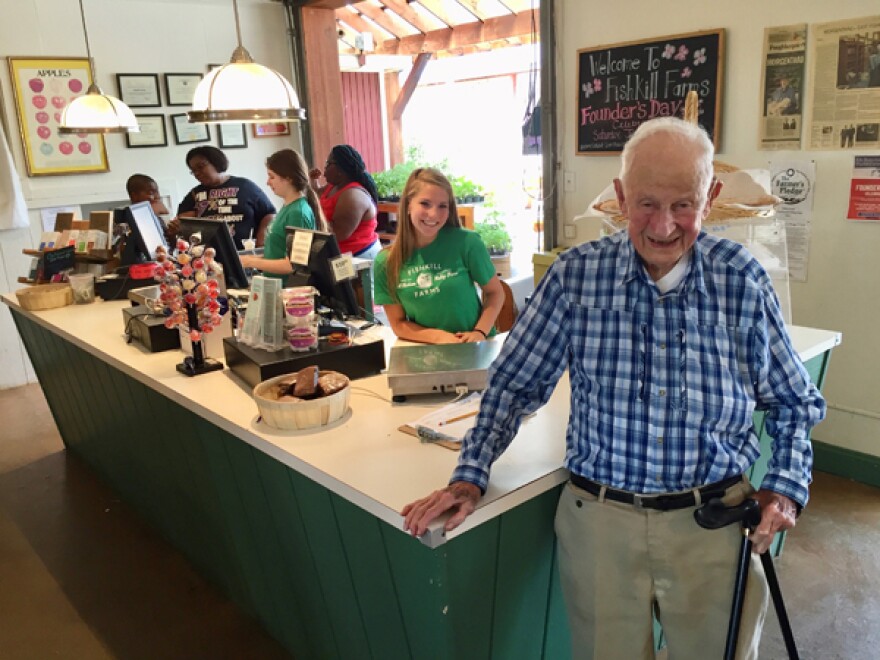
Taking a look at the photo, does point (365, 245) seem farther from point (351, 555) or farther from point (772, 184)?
point (351, 555)

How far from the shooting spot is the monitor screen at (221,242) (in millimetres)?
2906

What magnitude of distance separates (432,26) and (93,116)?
4.91m

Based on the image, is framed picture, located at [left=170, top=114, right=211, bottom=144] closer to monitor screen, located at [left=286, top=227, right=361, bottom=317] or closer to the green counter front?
the green counter front

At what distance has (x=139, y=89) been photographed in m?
5.31

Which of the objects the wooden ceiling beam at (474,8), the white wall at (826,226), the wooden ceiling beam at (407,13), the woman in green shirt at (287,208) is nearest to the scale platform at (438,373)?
the woman in green shirt at (287,208)

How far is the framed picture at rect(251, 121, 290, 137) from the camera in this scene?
19.5 feet

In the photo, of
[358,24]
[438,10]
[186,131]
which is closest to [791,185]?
[186,131]

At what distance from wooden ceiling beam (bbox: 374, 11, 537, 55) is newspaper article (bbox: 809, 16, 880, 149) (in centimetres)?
386

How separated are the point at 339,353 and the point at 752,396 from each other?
4.02 feet

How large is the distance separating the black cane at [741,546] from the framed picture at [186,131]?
523 cm

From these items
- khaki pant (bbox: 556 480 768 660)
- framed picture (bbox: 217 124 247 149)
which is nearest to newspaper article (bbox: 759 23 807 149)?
khaki pant (bbox: 556 480 768 660)

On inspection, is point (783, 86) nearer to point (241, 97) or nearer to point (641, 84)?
point (641, 84)

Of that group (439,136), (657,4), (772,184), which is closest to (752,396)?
(772,184)

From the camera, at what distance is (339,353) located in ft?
7.24
